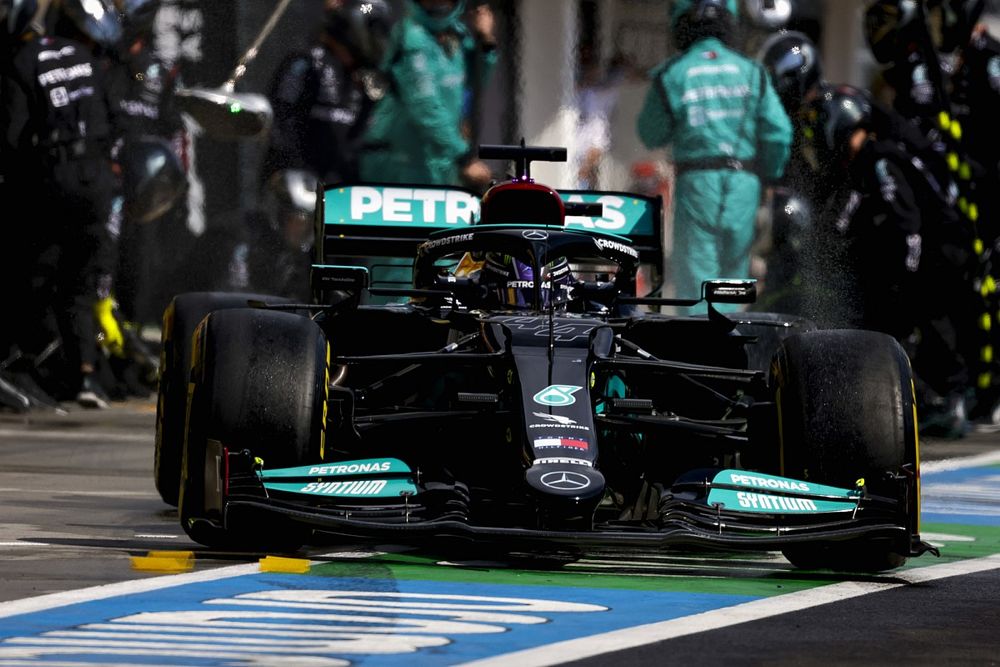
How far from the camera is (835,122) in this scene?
51.4 feet

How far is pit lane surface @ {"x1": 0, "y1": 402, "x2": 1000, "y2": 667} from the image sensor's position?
5.25m

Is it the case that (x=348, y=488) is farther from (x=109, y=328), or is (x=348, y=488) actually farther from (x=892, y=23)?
(x=892, y=23)

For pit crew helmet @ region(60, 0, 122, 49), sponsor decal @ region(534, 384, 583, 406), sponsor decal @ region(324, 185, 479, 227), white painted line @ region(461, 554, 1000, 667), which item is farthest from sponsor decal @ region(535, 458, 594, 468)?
pit crew helmet @ region(60, 0, 122, 49)

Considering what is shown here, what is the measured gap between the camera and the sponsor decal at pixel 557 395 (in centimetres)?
704

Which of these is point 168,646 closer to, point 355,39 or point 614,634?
point 614,634

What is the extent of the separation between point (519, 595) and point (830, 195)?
972 centimetres

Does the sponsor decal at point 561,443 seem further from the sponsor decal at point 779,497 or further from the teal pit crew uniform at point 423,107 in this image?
the teal pit crew uniform at point 423,107

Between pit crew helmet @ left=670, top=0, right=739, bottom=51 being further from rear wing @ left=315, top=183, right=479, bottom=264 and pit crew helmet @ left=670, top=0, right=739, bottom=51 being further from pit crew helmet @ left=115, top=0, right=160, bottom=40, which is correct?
rear wing @ left=315, top=183, right=479, bottom=264

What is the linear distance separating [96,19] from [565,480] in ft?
29.4

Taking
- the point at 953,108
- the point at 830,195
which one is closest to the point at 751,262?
the point at 830,195

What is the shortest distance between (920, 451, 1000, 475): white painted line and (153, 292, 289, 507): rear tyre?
514 centimetres

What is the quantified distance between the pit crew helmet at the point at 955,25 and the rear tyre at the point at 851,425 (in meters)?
9.16

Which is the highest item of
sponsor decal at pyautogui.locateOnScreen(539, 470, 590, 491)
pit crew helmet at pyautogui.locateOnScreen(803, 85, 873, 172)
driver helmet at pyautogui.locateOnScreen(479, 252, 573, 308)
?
pit crew helmet at pyautogui.locateOnScreen(803, 85, 873, 172)

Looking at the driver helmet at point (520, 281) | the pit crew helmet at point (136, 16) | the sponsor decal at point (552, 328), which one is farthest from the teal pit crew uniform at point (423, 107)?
the sponsor decal at point (552, 328)
